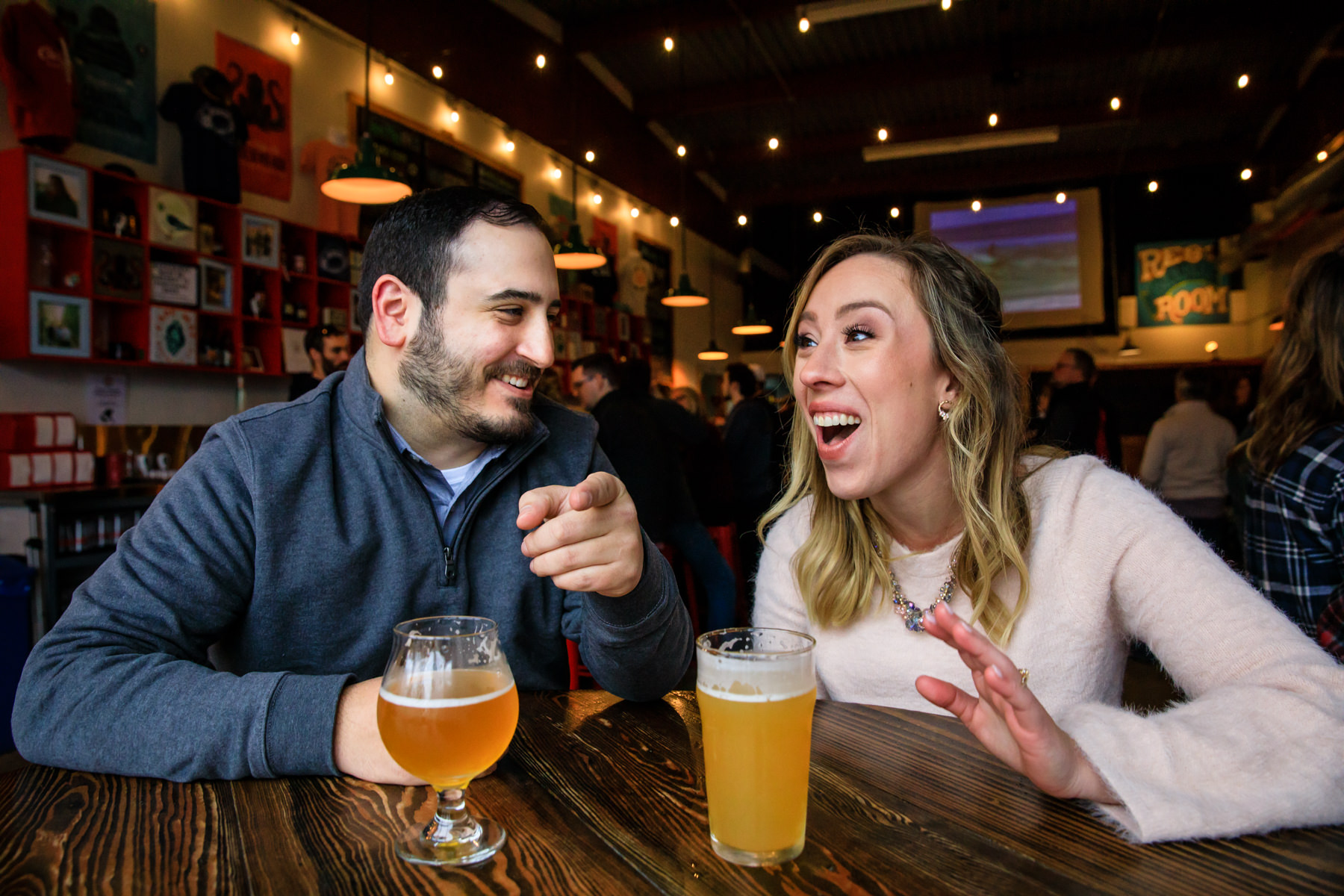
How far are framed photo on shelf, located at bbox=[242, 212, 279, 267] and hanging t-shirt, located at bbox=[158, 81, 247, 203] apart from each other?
0.18m

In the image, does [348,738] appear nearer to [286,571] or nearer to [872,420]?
[286,571]

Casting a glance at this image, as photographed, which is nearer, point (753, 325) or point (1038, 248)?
point (753, 325)

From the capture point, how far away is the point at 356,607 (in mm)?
1364

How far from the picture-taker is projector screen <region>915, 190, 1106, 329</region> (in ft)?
41.5

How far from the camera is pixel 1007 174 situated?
456 inches

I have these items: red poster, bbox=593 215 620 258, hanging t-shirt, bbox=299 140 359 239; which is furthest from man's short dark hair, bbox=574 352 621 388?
red poster, bbox=593 215 620 258

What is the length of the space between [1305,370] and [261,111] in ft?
18.0

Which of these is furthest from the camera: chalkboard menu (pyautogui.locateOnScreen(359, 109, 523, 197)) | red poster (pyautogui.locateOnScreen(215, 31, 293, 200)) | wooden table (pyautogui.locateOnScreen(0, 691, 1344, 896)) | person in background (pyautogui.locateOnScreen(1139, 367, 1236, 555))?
chalkboard menu (pyautogui.locateOnScreen(359, 109, 523, 197))

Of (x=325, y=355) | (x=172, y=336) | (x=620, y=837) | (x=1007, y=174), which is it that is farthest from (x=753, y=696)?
(x=1007, y=174)

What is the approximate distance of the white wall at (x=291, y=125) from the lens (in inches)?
165

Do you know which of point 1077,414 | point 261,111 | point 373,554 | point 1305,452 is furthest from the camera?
point 1077,414

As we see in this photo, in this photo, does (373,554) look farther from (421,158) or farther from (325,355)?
(421,158)

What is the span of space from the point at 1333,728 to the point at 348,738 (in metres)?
1.10

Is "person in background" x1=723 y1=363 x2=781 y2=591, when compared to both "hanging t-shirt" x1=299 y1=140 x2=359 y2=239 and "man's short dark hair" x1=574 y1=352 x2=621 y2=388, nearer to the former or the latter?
"man's short dark hair" x1=574 y1=352 x2=621 y2=388
